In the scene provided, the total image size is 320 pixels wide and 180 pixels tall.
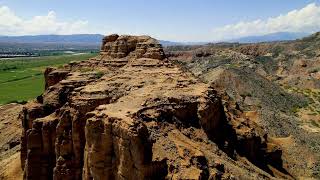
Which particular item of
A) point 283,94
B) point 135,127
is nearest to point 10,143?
point 135,127

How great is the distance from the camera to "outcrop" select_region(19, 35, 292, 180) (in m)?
28.8

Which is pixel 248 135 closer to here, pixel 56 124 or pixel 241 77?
pixel 56 124

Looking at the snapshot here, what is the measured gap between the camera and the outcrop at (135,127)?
2877 cm

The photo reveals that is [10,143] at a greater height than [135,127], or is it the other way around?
[135,127]

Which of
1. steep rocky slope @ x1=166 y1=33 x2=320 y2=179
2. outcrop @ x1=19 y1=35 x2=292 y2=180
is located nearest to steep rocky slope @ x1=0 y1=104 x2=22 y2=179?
outcrop @ x1=19 y1=35 x2=292 y2=180

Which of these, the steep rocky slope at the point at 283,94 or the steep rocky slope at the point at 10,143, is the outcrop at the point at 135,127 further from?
the steep rocky slope at the point at 283,94

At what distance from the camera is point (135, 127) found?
28.6m

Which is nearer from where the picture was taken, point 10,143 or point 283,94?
point 10,143

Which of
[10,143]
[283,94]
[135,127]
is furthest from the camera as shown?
[283,94]

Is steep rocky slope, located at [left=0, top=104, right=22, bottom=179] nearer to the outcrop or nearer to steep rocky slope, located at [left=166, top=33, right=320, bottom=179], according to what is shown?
the outcrop

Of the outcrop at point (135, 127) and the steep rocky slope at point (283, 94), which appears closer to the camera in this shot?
the outcrop at point (135, 127)

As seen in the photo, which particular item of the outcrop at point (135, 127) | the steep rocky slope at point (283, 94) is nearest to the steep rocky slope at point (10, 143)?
the outcrop at point (135, 127)

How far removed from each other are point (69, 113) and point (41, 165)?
242 inches

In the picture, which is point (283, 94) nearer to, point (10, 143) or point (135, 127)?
point (10, 143)
